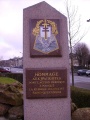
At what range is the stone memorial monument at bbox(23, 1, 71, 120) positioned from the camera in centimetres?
785

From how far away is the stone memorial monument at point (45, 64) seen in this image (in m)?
7.85

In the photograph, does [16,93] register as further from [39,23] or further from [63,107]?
[39,23]

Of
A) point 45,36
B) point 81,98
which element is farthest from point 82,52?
point 45,36

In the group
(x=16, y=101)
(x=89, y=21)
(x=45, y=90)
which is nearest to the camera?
(x=45, y=90)

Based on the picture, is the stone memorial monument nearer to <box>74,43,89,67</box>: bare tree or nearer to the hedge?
the hedge

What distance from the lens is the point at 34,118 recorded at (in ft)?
26.2

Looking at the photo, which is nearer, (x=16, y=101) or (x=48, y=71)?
(x=48, y=71)

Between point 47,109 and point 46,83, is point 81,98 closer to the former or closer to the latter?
point 47,109

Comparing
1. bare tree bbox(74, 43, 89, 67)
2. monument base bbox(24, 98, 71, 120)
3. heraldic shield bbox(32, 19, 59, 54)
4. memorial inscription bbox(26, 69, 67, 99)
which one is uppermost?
bare tree bbox(74, 43, 89, 67)

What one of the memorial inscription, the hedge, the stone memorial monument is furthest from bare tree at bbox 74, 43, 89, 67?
the memorial inscription

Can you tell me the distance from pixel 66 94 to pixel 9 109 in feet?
7.54

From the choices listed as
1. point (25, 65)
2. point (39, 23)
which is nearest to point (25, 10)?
point (39, 23)

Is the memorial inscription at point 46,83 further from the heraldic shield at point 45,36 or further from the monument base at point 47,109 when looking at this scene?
the heraldic shield at point 45,36

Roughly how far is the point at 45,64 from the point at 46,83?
19.6 inches
